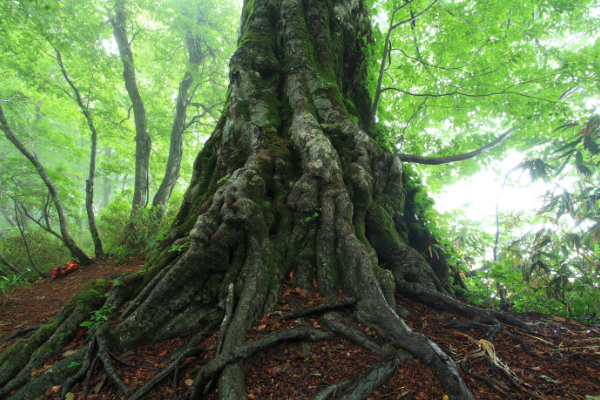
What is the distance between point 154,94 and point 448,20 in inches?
486

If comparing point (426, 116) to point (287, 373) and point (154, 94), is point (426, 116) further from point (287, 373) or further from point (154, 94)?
point (154, 94)

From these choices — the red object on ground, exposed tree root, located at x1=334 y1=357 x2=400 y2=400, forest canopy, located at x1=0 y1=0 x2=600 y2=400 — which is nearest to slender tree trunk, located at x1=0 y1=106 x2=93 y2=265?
forest canopy, located at x1=0 y1=0 x2=600 y2=400

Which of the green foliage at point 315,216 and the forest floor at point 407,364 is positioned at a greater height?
the green foliage at point 315,216

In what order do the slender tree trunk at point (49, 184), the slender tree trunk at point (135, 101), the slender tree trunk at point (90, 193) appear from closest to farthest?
the slender tree trunk at point (49, 184) < the slender tree trunk at point (90, 193) < the slender tree trunk at point (135, 101)

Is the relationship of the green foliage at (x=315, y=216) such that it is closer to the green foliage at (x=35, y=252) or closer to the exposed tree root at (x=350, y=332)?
the exposed tree root at (x=350, y=332)

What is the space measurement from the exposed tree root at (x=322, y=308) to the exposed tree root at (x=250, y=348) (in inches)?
7.7

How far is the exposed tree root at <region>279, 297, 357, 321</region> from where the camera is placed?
251cm

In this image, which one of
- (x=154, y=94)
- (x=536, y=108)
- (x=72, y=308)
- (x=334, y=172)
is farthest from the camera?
(x=154, y=94)

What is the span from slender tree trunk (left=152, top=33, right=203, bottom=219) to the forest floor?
7057mm

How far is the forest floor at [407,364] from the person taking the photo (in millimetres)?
1734

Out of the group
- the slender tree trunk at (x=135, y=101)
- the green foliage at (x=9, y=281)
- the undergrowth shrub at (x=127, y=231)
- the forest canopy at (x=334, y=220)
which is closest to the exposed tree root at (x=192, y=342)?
the forest canopy at (x=334, y=220)

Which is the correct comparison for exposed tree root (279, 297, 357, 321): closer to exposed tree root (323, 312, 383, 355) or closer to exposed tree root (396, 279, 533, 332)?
exposed tree root (323, 312, 383, 355)

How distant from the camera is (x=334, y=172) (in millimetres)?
3539

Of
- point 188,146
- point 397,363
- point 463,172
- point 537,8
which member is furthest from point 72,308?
point 188,146
